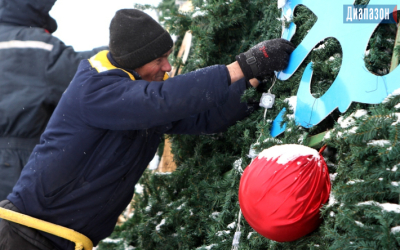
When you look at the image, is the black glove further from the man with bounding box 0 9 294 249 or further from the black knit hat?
the black knit hat

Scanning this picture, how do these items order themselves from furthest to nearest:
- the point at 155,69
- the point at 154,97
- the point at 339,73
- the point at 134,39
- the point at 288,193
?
the point at 155,69, the point at 134,39, the point at 154,97, the point at 339,73, the point at 288,193

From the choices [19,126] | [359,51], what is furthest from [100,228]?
[359,51]

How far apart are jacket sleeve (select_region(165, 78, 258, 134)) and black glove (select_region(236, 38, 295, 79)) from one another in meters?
0.27

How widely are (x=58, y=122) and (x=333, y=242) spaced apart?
1383 mm

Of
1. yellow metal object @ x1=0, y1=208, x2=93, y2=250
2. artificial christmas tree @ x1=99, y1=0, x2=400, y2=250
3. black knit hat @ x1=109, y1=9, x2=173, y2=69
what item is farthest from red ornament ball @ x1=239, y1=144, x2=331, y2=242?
yellow metal object @ x1=0, y1=208, x2=93, y2=250

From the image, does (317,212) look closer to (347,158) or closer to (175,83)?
(347,158)

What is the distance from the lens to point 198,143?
7.49ft

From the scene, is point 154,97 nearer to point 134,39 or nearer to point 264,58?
point 134,39

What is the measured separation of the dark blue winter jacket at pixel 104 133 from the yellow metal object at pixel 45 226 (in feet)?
0.16

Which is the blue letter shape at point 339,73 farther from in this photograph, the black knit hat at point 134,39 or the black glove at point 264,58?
the black knit hat at point 134,39

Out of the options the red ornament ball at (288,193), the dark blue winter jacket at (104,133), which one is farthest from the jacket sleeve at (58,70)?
the red ornament ball at (288,193)

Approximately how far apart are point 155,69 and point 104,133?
1.38ft

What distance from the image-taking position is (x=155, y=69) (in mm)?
2006

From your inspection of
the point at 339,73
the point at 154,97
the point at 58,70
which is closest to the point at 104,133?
the point at 154,97
